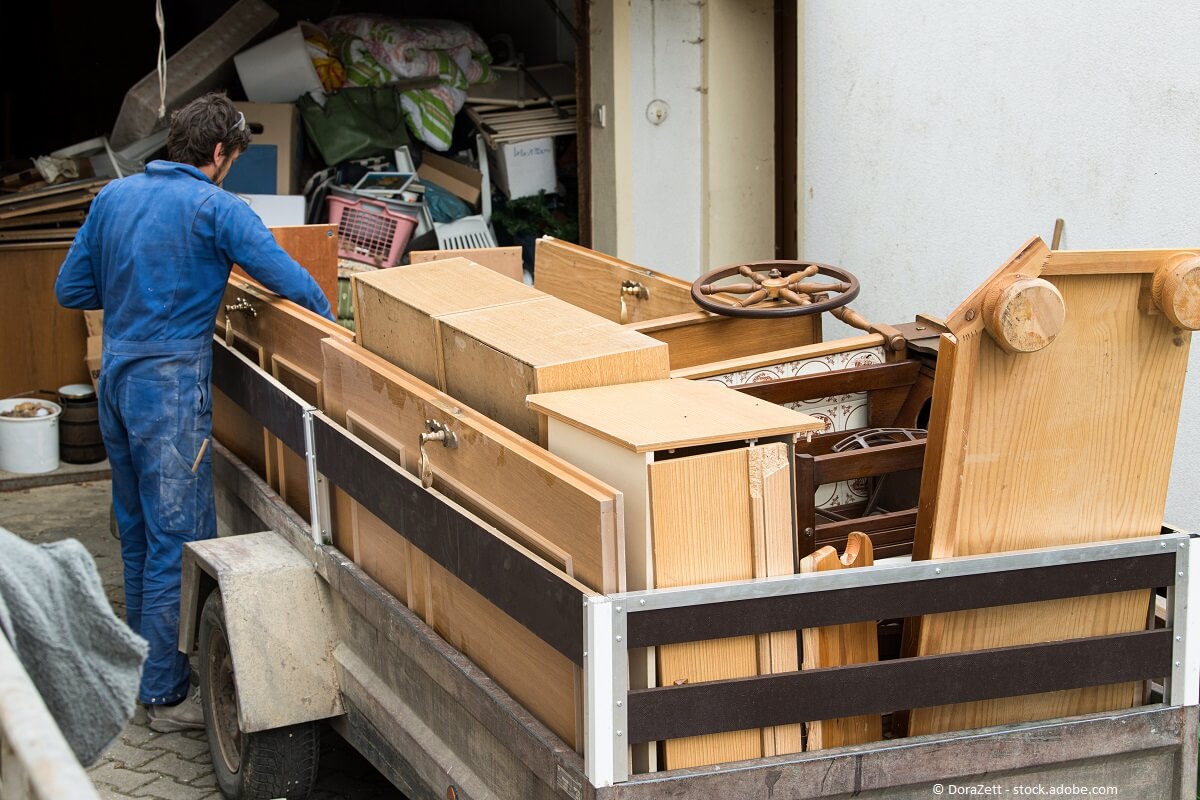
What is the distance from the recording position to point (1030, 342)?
8.14ft

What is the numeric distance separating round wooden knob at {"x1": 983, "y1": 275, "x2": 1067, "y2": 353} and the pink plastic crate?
6.45 meters

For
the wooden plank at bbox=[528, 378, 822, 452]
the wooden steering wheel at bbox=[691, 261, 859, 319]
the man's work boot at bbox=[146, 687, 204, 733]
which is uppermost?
the wooden steering wheel at bbox=[691, 261, 859, 319]

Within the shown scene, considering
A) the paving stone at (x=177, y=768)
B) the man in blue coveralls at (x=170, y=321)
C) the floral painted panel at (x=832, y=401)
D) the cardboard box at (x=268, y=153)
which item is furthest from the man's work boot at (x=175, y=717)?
the cardboard box at (x=268, y=153)

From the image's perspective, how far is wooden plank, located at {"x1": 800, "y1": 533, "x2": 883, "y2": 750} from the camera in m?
2.52

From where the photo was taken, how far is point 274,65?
358 inches

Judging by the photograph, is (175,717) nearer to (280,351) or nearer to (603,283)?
(280,351)

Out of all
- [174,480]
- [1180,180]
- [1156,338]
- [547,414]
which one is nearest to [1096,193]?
[1180,180]

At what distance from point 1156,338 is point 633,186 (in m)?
5.29

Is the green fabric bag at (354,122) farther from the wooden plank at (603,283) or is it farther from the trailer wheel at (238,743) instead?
the trailer wheel at (238,743)

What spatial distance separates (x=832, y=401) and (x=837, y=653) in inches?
58.7

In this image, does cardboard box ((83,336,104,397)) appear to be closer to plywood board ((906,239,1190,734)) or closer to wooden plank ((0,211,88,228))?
wooden plank ((0,211,88,228))

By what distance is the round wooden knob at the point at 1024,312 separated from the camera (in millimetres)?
2447

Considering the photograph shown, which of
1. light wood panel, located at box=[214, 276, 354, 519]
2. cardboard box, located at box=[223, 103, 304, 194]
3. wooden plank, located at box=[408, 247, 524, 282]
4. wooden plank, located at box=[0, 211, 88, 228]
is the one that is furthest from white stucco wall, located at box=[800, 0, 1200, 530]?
wooden plank, located at box=[0, 211, 88, 228]

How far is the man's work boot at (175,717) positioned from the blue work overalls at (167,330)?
0.07 m
